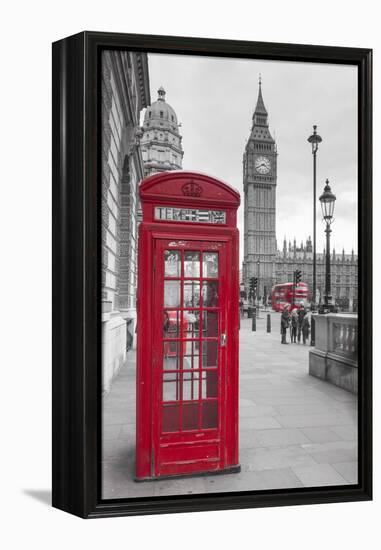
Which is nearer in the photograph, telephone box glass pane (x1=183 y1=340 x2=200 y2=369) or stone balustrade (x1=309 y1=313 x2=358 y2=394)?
telephone box glass pane (x1=183 y1=340 x2=200 y2=369)

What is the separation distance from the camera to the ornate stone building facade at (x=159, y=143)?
30767mm

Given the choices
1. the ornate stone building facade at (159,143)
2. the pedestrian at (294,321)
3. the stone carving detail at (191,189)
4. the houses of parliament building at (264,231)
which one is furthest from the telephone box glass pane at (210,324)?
the houses of parliament building at (264,231)

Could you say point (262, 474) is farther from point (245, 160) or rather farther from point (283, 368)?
point (245, 160)

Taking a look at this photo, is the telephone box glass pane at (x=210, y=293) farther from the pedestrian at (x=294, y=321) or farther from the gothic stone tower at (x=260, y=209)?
the gothic stone tower at (x=260, y=209)

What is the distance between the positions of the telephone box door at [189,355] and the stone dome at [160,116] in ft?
Answer: 102

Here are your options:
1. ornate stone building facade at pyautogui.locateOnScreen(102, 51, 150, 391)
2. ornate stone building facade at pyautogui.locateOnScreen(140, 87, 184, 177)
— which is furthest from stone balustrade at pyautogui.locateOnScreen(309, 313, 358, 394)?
ornate stone building facade at pyautogui.locateOnScreen(140, 87, 184, 177)

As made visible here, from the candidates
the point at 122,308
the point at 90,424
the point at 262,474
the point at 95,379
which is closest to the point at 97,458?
the point at 90,424

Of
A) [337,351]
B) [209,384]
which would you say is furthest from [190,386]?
[337,351]

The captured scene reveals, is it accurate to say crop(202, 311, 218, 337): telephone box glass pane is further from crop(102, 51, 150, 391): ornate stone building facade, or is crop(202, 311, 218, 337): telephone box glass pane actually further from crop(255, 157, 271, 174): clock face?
crop(255, 157, 271, 174): clock face

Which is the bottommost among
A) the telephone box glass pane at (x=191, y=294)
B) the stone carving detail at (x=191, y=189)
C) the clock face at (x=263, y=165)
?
the telephone box glass pane at (x=191, y=294)

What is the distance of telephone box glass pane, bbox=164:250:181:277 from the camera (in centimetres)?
260

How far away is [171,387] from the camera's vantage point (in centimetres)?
274

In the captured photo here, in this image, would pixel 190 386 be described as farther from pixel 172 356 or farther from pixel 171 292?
pixel 171 292

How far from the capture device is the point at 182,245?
2.59 m
